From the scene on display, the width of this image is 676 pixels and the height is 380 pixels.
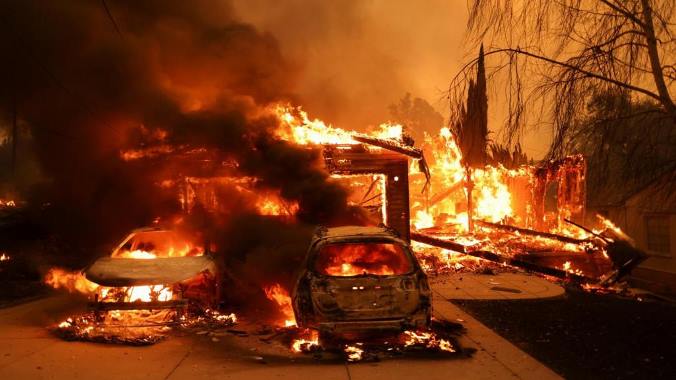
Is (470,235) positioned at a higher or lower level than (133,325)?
higher

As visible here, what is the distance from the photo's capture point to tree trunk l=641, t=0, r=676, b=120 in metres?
4.48

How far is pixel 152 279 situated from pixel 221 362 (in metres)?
1.96

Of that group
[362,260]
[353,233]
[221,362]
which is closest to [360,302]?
[353,233]

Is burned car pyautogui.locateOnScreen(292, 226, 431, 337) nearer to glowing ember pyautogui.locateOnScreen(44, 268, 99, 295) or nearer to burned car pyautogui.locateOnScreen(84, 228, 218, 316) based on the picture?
burned car pyautogui.locateOnScreen(84, 228, 218, 316)

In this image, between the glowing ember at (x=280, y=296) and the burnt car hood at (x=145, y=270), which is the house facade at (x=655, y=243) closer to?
the glowing ember at (x=280, y=296)

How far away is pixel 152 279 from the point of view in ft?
22.6

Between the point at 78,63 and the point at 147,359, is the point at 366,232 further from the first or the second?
the point at 78,63

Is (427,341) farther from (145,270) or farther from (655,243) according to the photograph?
(655,243)

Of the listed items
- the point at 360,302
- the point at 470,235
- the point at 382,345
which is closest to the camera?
the point at 360,302

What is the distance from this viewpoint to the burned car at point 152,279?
679cm

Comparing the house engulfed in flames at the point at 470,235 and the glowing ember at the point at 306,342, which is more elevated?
the house engulfed in flames at the point at 470,235

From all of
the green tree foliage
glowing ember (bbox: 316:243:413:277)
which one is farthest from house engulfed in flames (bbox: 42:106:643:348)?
the green tree foliage

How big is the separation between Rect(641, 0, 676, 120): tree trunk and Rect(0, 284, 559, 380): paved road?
2.89 m

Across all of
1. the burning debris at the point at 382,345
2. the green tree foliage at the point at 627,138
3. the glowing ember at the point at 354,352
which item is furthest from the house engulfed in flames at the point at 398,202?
the green tree foliage at the point at 627,138
